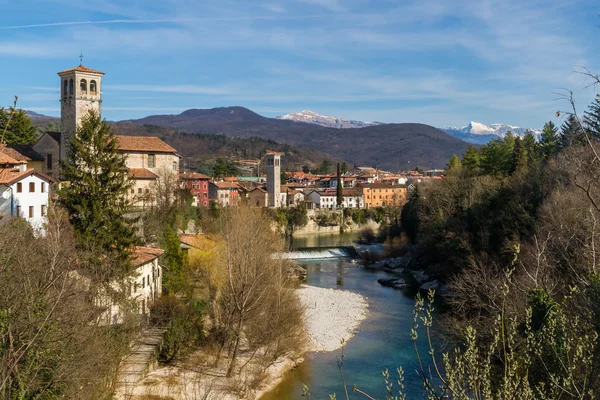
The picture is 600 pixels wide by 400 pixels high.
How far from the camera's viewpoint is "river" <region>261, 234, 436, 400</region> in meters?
19.3

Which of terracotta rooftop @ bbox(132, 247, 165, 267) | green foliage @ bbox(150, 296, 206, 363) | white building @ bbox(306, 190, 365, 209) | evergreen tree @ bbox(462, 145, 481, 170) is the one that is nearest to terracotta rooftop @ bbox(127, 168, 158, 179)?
terracotta rooftop @ bbox(132, 247, 165, 267)

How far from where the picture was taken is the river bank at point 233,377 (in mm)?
17891

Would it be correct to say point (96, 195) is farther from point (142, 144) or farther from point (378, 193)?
point (378, 193)

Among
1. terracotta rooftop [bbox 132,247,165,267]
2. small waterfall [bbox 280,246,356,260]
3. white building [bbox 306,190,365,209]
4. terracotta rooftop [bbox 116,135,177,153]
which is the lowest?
small waterfall [bbox 280,246,356,260]

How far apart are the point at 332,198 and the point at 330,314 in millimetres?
58499

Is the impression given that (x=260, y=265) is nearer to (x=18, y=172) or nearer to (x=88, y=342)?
A: (x=88, y=342)

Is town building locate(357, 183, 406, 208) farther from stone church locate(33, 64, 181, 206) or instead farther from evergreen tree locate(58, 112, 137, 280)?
evergreen tree locate(58, 112, 137, 280)

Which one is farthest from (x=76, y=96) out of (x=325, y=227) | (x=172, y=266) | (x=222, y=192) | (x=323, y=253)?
(x=325, y=227)

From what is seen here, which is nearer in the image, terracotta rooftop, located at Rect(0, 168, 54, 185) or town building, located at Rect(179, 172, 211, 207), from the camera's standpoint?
terracotta rooftop, located at Rect(0, 168, 54, 185)

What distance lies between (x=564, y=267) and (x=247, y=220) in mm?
16322

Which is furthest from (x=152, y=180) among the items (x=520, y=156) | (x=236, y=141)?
(x=236, y=141)

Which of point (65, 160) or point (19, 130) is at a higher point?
point (19, 130)

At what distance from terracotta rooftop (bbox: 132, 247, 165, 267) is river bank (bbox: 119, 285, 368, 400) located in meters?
5.02

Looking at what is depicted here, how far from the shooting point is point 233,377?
19.8 meters
